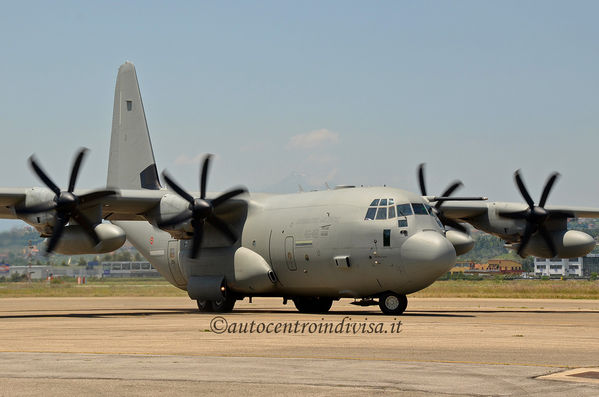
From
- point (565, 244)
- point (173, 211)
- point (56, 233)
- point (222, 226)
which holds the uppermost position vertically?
point (173, 211)

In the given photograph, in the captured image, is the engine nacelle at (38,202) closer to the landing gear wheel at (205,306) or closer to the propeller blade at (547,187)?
the landing gear wheel at (205,306)

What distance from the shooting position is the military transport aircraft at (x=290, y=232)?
3005 centimetres

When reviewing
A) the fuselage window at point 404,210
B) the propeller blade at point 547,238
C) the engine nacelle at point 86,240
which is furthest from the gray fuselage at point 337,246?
the propeller blade at point 547,238

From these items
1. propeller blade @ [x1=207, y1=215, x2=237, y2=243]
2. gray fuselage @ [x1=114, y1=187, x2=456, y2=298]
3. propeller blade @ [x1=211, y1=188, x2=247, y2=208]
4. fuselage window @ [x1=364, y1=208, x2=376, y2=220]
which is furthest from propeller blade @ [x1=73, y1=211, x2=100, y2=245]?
fuselage window @ [x1=364, y1=208, x2=376, y2=220]

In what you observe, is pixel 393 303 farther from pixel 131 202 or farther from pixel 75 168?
pixel 75 168

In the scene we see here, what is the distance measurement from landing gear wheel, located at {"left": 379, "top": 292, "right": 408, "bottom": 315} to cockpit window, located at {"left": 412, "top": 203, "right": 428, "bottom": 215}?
3.07 metres

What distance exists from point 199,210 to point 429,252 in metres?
9.61

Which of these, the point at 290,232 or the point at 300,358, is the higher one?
the point at 300,358

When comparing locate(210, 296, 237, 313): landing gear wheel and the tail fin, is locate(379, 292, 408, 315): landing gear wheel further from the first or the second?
the tail fin

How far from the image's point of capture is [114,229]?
1273 inches

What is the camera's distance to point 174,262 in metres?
37.6

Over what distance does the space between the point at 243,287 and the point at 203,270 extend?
8.02ft

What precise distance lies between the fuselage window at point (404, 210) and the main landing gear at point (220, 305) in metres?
9.03

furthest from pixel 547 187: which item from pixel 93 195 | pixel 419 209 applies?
pixel 93 195
